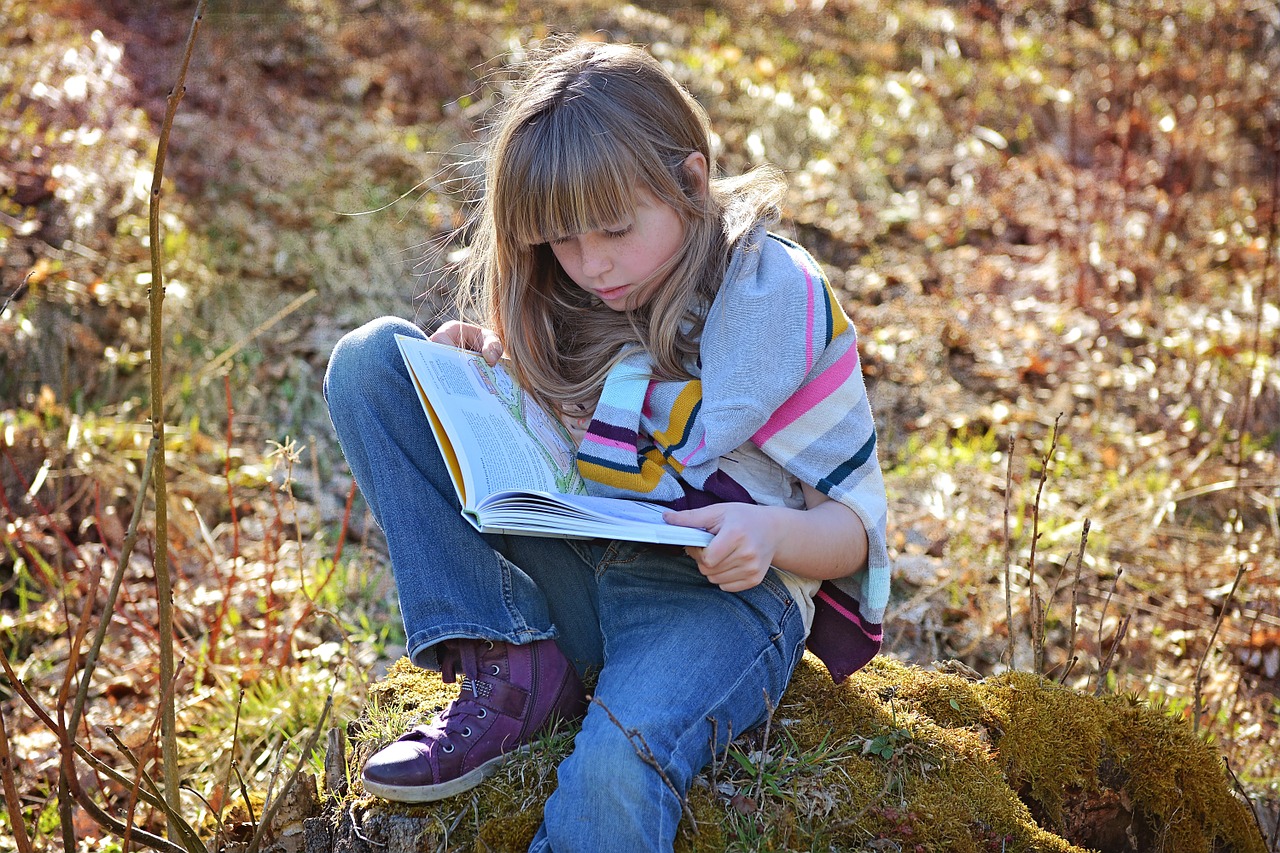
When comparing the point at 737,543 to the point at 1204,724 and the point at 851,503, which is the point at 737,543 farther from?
the point at 1204,724

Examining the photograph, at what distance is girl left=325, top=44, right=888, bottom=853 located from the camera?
188cm

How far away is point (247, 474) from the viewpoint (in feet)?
12.2

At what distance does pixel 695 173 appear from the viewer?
204cm

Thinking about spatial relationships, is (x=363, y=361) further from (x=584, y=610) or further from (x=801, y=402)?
(x=801, y=402)

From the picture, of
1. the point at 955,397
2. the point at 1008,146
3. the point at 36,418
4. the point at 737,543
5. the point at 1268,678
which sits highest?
the point at 737,543

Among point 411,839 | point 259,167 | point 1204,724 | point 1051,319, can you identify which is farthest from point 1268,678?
point 259,167

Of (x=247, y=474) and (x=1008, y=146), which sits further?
(x=1008, y=146)

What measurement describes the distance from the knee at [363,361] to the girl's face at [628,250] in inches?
15.8

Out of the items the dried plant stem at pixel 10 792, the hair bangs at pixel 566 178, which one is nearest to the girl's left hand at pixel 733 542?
the hair bangs at pixel 566 178

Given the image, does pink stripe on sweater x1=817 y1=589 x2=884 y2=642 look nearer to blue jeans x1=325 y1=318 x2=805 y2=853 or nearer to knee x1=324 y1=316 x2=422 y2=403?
blue jeans x1=325 y1=318 x2=805 y2=853

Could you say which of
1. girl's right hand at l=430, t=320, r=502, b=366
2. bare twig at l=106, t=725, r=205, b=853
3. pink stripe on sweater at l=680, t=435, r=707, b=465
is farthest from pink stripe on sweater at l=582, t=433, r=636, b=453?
bare twig at l=106, t=725, r=205, b=853

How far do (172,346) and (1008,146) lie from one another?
4741 mm

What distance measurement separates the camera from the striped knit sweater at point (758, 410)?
1.91 m

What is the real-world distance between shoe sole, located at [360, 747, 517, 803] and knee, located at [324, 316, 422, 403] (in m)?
0.76
